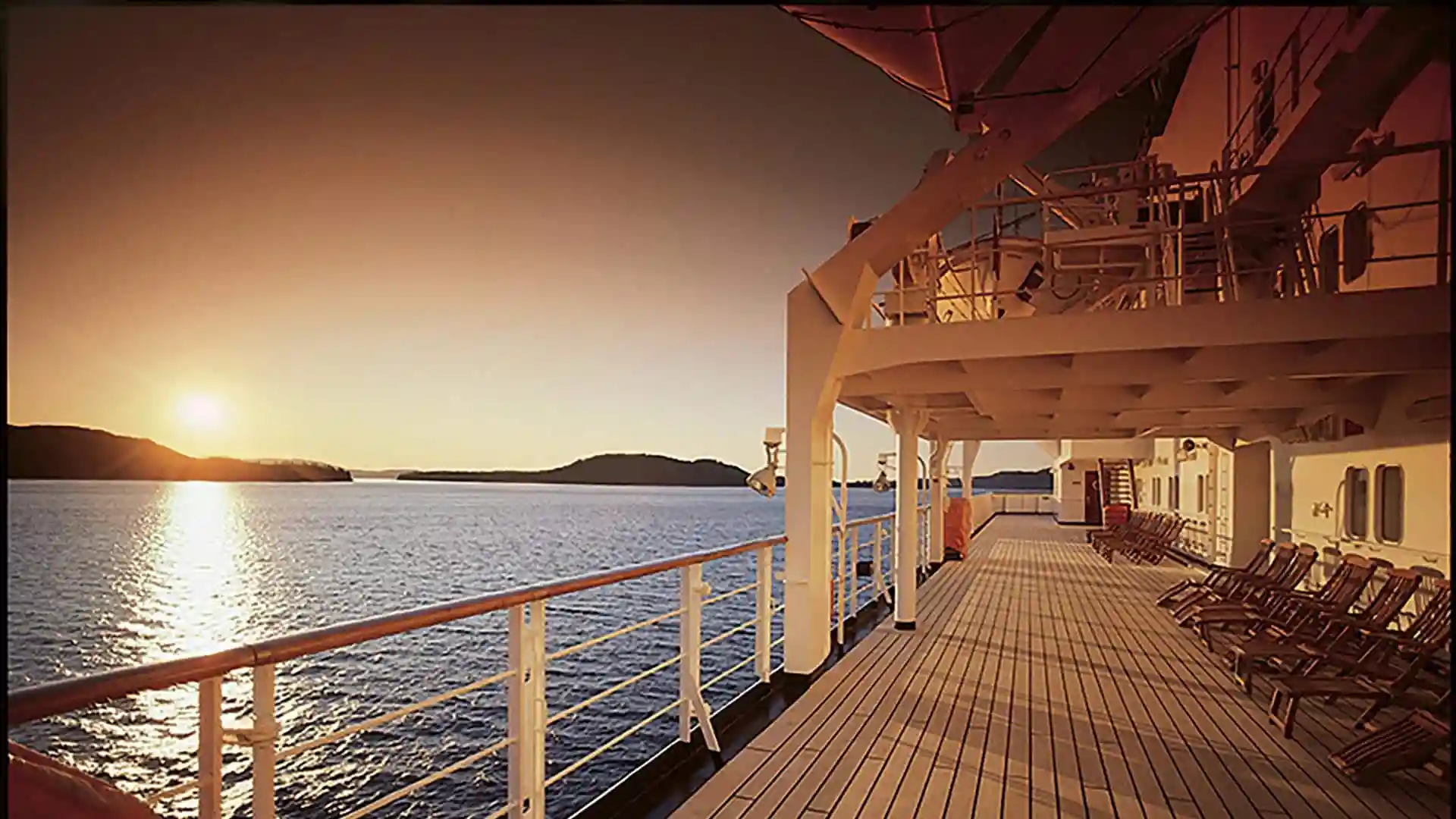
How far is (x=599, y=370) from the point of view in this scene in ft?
95.3

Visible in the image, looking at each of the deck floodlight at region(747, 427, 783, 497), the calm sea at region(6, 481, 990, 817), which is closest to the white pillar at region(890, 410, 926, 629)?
the deck floodlight at region(747, 427, 783, 497)

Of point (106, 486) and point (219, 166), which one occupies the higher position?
point (219, 166)

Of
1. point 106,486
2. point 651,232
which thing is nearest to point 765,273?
point 651,232

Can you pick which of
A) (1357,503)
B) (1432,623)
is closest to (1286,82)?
(1357,503)

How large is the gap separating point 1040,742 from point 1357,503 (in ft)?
15.7

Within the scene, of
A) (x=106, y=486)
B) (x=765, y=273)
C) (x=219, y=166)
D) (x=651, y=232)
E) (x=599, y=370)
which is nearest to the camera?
(x=219, y=166)

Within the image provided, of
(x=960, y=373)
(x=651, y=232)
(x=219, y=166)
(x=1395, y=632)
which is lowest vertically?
(x=1395, y=632)

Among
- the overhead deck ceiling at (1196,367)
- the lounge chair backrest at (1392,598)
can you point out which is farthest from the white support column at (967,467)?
the lounge chair backrest at (1392,598)

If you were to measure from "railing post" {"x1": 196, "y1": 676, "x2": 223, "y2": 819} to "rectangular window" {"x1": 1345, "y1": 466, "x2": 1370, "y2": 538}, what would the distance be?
24.6 ft

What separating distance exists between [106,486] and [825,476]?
117 meters

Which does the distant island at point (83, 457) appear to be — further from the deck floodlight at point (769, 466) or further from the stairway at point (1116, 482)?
the stairway at point (1116, 482)

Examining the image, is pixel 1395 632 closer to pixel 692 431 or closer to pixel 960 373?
pixel 960 373

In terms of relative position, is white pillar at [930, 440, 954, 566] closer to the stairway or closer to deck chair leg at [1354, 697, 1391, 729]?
deck chair leg at [1354, 697, 1391, 729]

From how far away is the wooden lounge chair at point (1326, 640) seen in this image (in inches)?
185
